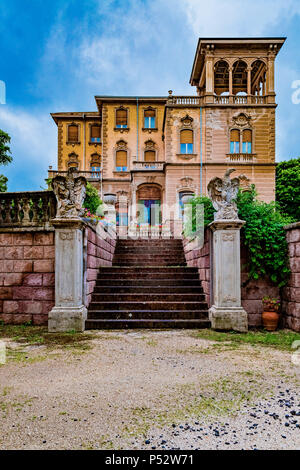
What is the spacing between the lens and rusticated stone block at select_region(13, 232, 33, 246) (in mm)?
6430

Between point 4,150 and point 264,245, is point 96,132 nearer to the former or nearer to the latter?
point 4,150

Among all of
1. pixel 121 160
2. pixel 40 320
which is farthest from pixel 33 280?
pixel 121 160

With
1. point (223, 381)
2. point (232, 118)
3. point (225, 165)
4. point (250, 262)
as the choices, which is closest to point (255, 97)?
point (232, 118)

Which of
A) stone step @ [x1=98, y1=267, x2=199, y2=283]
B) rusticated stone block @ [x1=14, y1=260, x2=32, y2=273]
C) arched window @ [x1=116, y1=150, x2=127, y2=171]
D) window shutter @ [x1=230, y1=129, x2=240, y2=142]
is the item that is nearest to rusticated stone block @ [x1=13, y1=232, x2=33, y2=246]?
rusticated stone block @ [x1=14, y1=260, x2=32, y2=273]

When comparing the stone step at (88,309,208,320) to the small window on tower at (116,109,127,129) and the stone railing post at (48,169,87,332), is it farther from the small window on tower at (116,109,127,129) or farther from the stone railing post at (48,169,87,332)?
the small window on tower at (116,109,127,129)

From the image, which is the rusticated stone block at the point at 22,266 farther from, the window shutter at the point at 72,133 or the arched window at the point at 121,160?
the window shutter at the point at 72,133

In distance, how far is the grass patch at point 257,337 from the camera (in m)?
5.00

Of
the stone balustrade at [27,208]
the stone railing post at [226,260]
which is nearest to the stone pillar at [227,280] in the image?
the stone railing post at [226,260]

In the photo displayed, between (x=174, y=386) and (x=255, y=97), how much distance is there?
1008 inches

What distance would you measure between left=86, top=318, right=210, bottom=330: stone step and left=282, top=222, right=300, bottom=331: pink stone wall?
1519 mm

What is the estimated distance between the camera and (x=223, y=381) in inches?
131

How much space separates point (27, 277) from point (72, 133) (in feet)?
88.8
